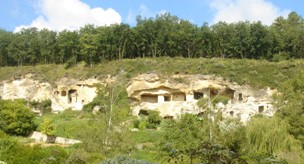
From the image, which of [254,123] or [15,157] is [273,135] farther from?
[15,157]

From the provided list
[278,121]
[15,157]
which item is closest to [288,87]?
[278,121]

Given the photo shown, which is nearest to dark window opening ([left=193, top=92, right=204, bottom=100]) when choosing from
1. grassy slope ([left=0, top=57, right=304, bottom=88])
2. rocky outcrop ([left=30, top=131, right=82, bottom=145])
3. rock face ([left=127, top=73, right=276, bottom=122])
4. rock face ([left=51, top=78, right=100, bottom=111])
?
rock face ([left=127, top=73, right=276, bottom=122])

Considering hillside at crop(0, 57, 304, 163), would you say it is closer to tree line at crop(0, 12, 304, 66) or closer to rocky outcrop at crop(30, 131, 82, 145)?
rocky outcrop at crop(30, 131, 82, 145)

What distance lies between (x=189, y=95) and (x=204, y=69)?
350cm

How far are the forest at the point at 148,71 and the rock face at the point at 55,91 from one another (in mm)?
978

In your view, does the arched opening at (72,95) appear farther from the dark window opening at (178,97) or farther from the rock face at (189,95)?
the dark window opening at (178,97)

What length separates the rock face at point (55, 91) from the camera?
53.5 meters

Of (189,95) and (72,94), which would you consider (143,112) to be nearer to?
(189,95)

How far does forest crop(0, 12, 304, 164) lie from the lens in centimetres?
2194

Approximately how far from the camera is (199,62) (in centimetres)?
4997

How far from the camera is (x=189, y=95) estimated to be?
4841 cm

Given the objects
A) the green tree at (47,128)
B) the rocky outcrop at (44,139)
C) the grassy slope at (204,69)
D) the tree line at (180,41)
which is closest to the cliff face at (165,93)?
the grassy slope at (204,69)

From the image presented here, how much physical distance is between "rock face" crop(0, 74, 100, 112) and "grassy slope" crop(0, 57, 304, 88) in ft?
3.20

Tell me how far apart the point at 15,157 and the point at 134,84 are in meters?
29.4
